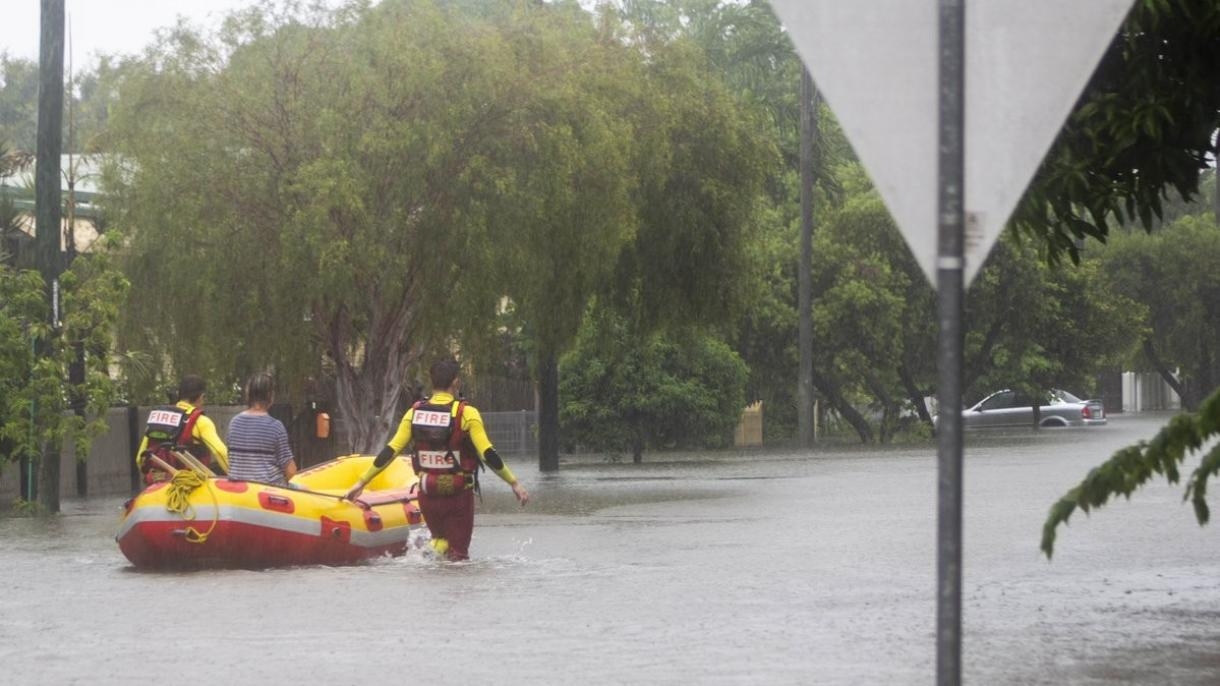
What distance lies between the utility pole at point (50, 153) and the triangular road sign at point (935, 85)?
1871 centimetres

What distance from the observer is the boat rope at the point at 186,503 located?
50.4 ft

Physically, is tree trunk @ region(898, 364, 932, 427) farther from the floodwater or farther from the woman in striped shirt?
the woman in striped shirt

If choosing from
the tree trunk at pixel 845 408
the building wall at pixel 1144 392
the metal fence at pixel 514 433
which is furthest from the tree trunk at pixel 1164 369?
the metal fence at pixel 514 433

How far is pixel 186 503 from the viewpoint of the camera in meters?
15.4

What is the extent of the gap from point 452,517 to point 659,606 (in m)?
3.04

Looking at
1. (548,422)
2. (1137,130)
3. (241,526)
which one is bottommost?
(241,526)

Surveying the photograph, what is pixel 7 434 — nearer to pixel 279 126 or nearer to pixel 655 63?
pixel 279 126

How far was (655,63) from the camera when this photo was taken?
98.2 ft

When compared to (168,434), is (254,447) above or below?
below

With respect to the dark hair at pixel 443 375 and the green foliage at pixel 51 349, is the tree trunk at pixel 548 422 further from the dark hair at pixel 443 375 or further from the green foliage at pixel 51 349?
the dark hair at pixel 443 375

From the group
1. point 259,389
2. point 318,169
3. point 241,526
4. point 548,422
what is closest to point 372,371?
point 318,169

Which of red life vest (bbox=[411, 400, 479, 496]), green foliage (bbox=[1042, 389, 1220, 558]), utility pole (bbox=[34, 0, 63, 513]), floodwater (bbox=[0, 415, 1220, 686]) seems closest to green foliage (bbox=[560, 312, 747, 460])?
utility pole (bbox=[34, 0, 63, 513])

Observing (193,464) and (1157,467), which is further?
(193,464)

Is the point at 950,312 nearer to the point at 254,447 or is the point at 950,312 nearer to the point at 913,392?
the point at 254,447
